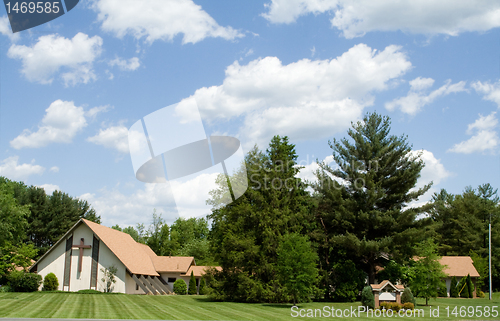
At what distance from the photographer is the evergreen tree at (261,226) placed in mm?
32219

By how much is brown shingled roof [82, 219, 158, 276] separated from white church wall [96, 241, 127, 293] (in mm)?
468

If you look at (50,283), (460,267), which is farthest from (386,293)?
(460,267)

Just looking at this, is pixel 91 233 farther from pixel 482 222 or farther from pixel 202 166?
pixel 482 222

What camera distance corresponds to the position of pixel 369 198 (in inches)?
1339

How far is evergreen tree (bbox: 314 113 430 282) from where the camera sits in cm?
3341

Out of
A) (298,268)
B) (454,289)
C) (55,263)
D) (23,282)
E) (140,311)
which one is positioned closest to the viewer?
(140,311)

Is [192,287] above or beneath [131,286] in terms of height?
beneath

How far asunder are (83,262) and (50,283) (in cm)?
337

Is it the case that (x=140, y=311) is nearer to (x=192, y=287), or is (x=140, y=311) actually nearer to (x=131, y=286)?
(x=131, y=286)

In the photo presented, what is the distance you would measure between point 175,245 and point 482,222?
5028cm

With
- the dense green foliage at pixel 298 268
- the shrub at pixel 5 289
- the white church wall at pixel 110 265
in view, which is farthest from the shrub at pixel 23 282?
the dense green foliage at pixel 298 268

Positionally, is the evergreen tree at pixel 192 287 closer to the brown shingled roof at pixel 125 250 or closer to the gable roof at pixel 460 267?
the brown shingled roof at pixel 125 250

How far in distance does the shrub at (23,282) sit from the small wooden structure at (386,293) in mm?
31129

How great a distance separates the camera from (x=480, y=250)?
61.0 metres
